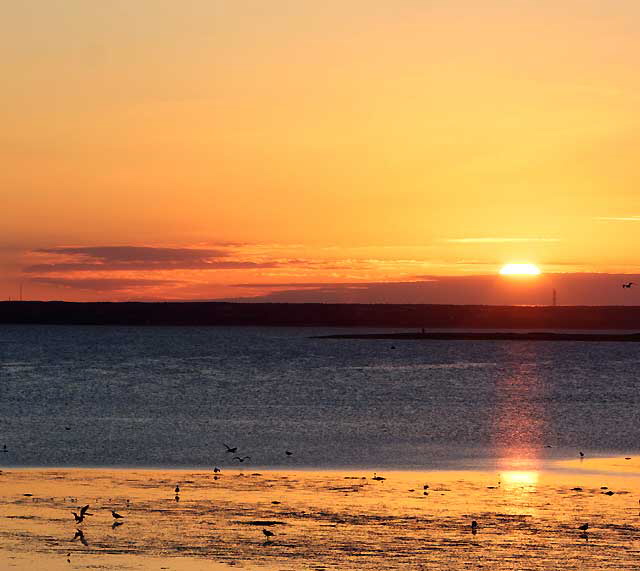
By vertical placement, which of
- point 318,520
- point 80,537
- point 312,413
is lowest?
point 80,537

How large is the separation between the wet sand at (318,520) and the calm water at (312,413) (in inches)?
180

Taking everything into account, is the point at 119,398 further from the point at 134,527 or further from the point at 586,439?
the point at 134,527

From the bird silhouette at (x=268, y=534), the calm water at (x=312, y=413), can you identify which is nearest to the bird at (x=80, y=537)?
the bird silhouette at (x=268, y=534)

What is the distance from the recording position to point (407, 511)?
25.8 metres

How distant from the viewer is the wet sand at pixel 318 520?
67.4 ft

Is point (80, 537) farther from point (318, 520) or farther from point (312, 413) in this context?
point (312, 413)

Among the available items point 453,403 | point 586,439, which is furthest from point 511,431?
point 453,403

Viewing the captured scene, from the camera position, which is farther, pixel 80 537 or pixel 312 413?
pixel 312 413

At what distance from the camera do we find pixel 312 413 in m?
58.3

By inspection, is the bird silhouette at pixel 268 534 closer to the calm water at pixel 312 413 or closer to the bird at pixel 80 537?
the bird at pixel 80 537

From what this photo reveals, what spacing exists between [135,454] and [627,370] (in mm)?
86091

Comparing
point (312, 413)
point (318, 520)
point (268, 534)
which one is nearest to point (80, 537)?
point (268, 534)

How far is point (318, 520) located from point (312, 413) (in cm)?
3399

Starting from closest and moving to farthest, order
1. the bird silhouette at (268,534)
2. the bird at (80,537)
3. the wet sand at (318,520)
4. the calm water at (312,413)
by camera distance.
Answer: the wet sand at (318,520), the bird at (80,537), the bird silhouette at (268,534), the calm water at (312,413)
